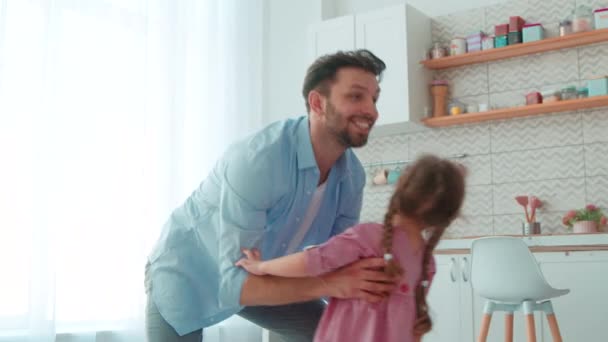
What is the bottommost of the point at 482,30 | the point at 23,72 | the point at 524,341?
the point at 524,341

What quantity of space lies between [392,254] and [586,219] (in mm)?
2866

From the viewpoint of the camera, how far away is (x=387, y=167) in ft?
17.3

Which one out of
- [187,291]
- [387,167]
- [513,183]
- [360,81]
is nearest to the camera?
[360,81]

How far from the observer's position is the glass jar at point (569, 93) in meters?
4.42

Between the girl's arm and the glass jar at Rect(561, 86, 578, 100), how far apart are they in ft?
11.0

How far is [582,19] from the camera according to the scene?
4445 millimetres

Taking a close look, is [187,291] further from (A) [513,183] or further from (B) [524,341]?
(A) [513,183]

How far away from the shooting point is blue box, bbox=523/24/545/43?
4.60 metres

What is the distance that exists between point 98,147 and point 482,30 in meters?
2.81

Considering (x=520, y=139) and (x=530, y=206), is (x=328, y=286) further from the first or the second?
(x=520, y=139)

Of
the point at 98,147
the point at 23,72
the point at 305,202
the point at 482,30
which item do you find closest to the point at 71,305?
the point at 98,147

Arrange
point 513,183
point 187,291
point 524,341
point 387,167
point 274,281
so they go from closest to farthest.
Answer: point 274,281, point 187,291, point 524,341, point 513,183, point 387,167

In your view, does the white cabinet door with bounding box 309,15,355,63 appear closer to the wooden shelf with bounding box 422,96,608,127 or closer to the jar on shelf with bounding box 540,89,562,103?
the wooden shelf with bounding box 422,96,608,127

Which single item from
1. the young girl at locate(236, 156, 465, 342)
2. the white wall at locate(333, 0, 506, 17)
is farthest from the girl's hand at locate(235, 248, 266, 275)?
the white wall at locate(333, 0, 506, 17)
